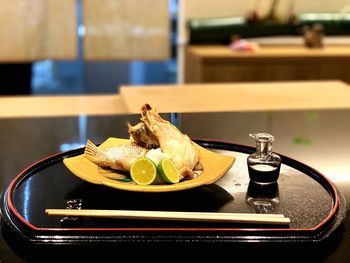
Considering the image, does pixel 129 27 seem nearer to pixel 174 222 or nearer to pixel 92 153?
pixel 92 153

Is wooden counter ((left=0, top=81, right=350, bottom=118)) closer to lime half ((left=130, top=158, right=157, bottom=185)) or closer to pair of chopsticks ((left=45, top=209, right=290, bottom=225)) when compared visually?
lime half ((left=130, top=158, right=157, bottom=185))

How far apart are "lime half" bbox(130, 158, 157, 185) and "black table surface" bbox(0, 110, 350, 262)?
13.2 inches

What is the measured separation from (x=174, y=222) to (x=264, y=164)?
29 centimetres

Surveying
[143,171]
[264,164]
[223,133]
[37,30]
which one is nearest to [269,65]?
[37,30]

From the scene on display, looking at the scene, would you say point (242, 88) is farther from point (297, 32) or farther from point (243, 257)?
point (297, 32)

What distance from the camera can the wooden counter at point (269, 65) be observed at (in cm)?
419

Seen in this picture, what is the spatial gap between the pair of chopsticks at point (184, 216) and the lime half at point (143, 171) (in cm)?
9

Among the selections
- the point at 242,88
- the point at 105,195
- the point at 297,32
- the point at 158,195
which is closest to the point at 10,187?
the point at 105,195

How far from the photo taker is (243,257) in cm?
98

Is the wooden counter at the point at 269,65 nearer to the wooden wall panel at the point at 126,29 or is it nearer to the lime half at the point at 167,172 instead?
the wooden wall panel at the point at 126,29

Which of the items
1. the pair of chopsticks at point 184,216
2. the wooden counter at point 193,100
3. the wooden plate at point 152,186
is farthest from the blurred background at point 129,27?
the pair of chopsticks at point 184,216

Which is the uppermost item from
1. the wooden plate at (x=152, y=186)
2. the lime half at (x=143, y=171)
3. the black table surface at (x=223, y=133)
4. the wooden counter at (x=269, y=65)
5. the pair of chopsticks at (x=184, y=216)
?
the lime half at (x=143, y=171)

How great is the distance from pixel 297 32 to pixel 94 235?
4.13m

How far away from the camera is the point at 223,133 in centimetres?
176
